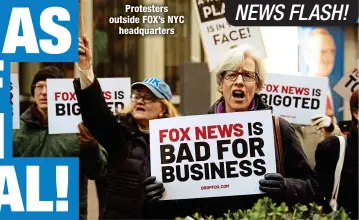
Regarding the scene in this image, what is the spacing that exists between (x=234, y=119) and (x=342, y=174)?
0.84 m

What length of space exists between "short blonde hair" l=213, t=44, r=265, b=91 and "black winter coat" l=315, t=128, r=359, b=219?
63cm

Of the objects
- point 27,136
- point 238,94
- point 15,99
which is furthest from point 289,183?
point 15,99

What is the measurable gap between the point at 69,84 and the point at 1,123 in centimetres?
52

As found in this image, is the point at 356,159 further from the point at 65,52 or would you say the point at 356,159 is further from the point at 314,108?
the point at 65,52

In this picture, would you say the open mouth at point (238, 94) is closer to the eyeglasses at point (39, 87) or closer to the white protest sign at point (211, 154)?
the white protest sign at point (211, 154)

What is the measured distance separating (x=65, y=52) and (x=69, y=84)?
0.70 feet

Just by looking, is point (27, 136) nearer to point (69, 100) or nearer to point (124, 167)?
point (69, 100)

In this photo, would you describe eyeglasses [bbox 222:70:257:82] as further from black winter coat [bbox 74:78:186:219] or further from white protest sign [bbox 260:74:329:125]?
black winter coat [bbox 74:78:186:219]

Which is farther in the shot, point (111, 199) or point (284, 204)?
point (111, 199)

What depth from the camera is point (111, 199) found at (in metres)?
7.32

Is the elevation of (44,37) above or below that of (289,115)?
above

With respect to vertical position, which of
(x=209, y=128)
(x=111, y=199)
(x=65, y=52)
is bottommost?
(x=111, y=199)

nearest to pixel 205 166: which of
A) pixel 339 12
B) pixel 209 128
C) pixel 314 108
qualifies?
pixel 209 128

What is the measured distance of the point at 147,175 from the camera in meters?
7.25
